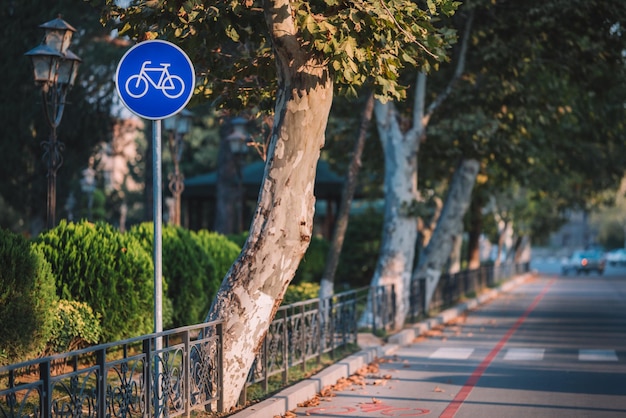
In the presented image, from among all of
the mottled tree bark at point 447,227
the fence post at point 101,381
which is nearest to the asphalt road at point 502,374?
the mottled tree bark at point 447,227

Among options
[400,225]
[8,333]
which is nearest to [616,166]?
[400,225]

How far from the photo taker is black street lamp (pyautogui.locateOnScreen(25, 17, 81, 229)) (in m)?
14.8

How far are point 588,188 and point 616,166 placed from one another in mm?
7493

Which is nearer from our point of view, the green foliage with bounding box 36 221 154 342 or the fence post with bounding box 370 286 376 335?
the green foliage with bounding box 36 221 154 342

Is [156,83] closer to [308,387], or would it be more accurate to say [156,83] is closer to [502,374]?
[308,387]

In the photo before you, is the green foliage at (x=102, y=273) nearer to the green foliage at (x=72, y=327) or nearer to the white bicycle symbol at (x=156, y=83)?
the green foliage at (x=72, y=327)

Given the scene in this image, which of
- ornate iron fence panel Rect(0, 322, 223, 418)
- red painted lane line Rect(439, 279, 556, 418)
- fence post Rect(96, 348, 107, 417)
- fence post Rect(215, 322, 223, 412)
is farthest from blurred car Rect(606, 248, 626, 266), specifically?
fence post Rect(96, 348, 107, 417)

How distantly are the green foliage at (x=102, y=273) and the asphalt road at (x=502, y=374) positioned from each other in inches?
117

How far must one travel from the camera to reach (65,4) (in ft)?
97.2

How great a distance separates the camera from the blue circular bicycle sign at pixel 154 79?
344 inches

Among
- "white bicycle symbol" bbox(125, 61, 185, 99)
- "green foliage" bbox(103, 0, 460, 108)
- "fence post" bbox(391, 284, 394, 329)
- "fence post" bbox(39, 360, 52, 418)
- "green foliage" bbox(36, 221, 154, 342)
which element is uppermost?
"green foliage" bbox(103, 0, 460, 108)

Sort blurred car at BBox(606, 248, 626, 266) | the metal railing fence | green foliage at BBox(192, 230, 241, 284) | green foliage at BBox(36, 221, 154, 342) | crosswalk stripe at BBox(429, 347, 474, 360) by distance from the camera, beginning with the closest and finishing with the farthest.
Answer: the metal railing fence < green foliage at BBox(36, 221, 154, 342) < crosswalk stripe at BBox(429, 347, 474, 360) < green foliage at BBox(192, 230, 241, 284) < blurred car at BBox(606, 248, 626, 266)

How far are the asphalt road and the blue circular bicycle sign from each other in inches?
151

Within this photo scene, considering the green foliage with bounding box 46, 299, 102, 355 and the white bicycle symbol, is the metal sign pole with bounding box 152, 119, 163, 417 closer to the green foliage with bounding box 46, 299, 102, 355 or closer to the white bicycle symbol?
the white bicycle symbol
